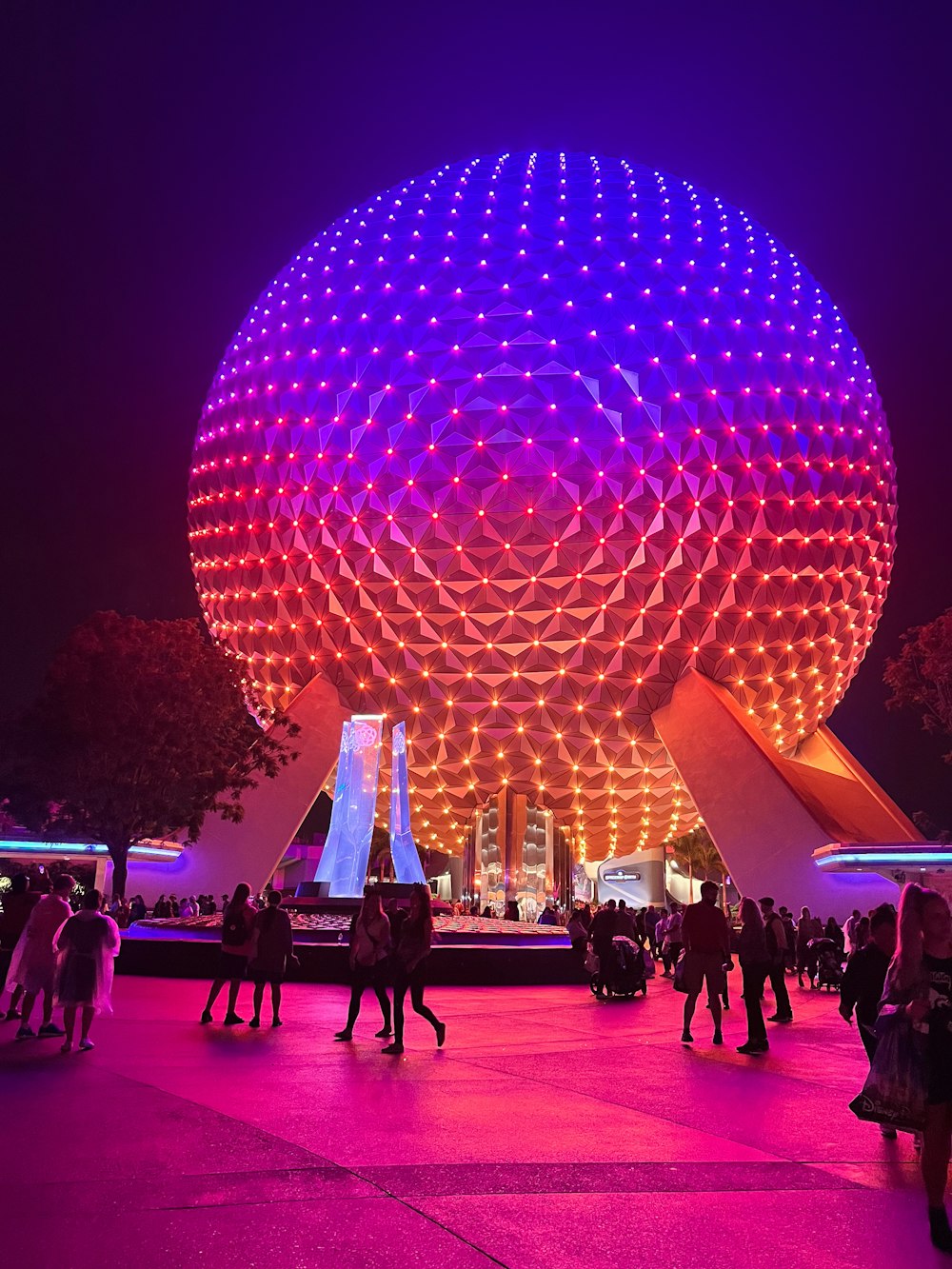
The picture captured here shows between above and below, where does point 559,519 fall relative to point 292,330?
below

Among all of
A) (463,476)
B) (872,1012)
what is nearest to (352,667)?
(463,476)

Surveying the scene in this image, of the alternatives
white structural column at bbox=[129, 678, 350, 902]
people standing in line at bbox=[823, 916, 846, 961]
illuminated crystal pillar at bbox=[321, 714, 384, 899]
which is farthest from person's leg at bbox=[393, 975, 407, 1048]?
white structural column at bbox=[129, 678, 350, 902]

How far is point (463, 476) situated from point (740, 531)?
24.2 ft

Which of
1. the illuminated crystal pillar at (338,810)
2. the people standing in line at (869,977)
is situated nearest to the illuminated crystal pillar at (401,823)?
the illuminated crystal pillar at (338,810)

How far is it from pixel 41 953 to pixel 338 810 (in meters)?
19.9

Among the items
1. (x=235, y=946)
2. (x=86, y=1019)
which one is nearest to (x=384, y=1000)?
(x=235, y=946)

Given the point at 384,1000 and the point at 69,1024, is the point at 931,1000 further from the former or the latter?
the point at 69,1024

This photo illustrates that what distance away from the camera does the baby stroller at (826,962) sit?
18.2 m

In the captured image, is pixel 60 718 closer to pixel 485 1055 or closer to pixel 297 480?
pixel 297 480

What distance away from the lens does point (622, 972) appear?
15164 mm

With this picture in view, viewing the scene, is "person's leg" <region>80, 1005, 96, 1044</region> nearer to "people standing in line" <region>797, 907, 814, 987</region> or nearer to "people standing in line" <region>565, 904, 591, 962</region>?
"people standing in line" <region>565, 904, 591, 962</region>

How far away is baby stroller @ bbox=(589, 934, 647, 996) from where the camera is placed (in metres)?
15.1

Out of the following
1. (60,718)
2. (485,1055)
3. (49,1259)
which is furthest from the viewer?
(60,718)

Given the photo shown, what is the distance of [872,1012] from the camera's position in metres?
7.13
